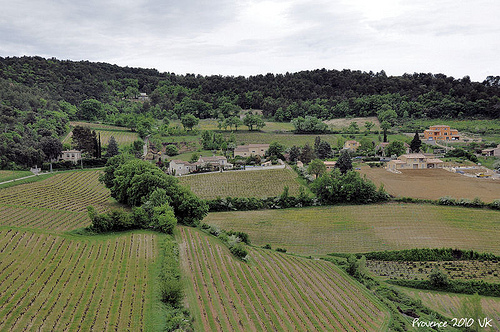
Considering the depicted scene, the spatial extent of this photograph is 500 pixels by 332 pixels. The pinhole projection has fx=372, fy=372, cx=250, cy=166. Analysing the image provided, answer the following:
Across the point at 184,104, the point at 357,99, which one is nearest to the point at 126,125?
the point at 184,104

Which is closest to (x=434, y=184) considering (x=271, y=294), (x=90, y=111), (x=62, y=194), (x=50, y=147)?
(x=271, y=294)

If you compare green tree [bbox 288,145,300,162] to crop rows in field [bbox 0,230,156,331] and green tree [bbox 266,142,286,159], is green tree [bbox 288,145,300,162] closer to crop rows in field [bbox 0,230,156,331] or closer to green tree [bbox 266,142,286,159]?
green tree [bbox 266,142,286,159]

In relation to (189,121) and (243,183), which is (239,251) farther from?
(189,121)

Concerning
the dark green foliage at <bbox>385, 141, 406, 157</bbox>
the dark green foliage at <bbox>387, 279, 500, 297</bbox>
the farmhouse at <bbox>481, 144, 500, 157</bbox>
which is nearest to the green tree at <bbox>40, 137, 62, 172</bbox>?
the dark green foliage at <bbox>387, 279, 500, 297</bbox>

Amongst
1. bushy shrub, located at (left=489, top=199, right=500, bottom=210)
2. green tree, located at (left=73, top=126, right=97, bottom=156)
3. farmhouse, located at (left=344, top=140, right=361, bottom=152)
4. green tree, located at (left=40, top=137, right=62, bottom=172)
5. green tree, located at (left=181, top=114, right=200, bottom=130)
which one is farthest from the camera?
green tree, located at (left=181, top=114, right=200, bottom=130)

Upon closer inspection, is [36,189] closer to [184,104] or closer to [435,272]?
[435,272]

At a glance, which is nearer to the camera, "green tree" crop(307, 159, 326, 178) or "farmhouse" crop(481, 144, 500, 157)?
"green tree" crop(307, 159, 326, 178)

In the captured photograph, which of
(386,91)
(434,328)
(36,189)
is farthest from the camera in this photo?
(386,91)

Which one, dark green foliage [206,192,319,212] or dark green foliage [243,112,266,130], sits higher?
dark green foliage [243,112,266,130]

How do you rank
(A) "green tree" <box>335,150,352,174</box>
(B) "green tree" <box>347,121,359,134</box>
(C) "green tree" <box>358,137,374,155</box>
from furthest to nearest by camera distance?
(B) "green tree" <box>347,121,359,134</box>
(C) "green tree" <box>358,137,374,155</box>
(A) "green tree" <box>335,150,352,174</box>
